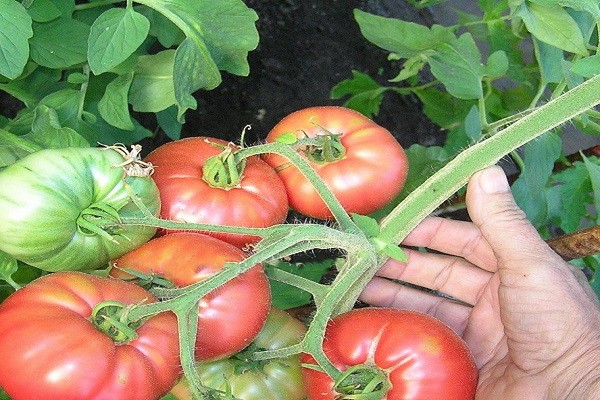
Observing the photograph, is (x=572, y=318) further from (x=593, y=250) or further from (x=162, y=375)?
(x=162, y=375)

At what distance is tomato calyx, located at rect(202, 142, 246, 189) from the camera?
80cm

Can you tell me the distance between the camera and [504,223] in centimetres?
86

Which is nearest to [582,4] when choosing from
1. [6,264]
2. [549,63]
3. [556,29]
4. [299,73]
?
[556,29]

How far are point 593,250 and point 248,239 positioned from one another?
0.44 meters

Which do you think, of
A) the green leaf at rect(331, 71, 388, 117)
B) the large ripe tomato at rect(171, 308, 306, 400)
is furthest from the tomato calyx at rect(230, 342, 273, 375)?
the green leaf at rect(331, 71, 388, 117)

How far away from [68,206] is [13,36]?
19 centimetres

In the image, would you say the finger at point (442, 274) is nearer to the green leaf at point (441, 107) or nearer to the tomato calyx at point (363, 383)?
the tomato calyx at point (363, 383)

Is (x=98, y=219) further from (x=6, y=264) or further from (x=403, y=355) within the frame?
(x=403, y=355)

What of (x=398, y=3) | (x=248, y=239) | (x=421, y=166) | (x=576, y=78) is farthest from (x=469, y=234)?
(x=398, y=3)

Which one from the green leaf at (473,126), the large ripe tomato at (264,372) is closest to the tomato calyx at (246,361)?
the large ripe tomato at (264,372)

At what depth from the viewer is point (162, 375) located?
639mm

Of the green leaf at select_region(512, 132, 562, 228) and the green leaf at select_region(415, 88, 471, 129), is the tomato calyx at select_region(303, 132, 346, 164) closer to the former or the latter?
the green leaf at select_region(512, 132, 562, 228)

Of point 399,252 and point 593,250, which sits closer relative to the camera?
point 399,252

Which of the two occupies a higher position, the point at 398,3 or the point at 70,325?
the point at 70,325
